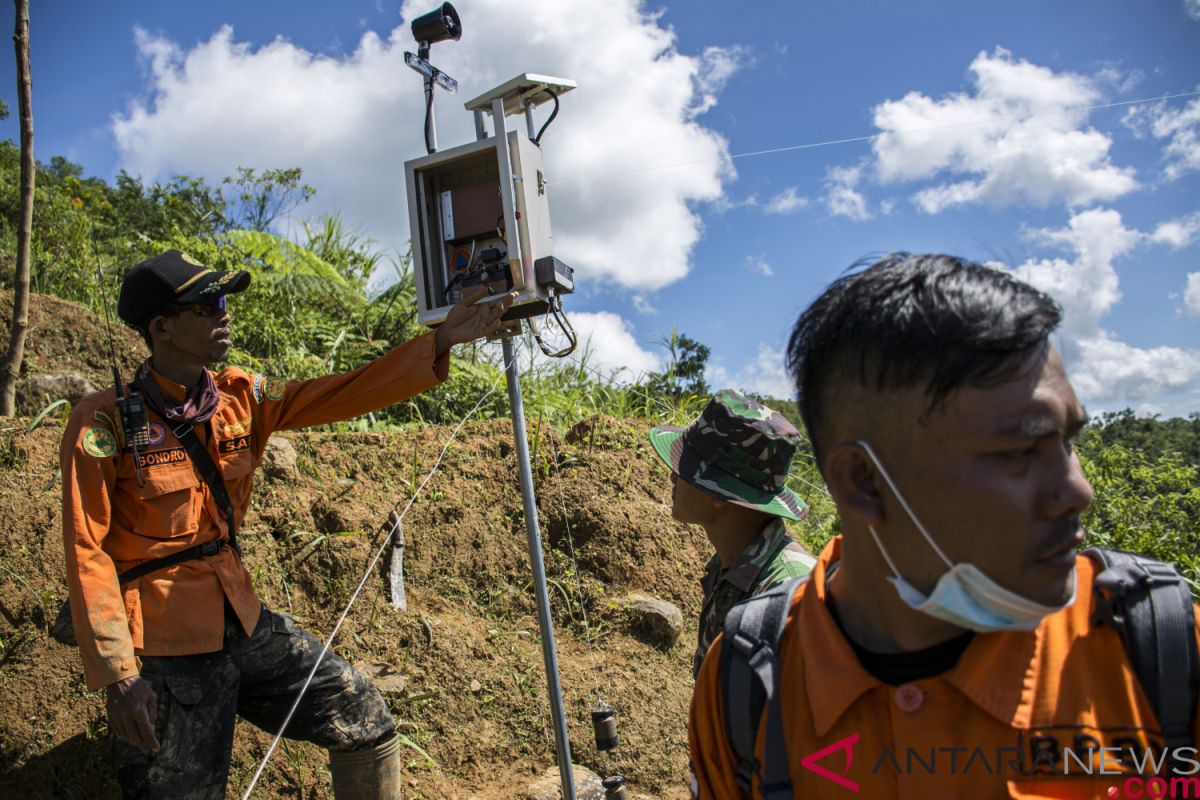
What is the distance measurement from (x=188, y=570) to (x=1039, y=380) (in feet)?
8.30

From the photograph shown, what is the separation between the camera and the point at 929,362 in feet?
Answer: 4.00

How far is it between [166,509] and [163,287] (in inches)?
28.0

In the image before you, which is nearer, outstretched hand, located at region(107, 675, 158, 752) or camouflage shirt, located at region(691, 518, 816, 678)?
camouflage shirt, located at region(691, 518, 816, 678)

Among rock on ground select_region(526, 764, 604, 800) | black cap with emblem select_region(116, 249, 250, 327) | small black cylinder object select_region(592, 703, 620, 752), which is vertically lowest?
rock on ground select_region(526, 764, 604, 800)

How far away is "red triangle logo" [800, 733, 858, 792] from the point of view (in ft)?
4.23

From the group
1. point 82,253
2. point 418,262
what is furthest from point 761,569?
point 82,253

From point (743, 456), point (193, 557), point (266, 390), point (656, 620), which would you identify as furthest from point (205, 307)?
point (656, 620)

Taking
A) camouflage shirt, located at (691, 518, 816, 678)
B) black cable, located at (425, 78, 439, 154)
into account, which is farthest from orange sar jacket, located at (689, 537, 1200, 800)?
black cable, located at (425, 78, 439, 154)

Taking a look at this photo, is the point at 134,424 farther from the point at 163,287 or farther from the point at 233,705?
the point at 233,705

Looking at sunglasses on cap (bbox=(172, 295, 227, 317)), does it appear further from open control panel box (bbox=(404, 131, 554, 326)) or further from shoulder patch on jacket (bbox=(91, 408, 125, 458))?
open control panel box (bbox=(404, 131, 554, 326))

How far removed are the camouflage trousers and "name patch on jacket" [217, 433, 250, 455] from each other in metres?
0.53

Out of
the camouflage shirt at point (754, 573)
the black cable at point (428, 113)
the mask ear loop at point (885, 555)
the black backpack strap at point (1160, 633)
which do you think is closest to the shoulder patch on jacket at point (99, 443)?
the black cable at point (428, 113)

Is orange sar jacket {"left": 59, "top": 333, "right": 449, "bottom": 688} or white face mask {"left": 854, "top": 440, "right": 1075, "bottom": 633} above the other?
orange sar jacket {"left": 59, "top": 333, "right": 449, "bottom": 688}

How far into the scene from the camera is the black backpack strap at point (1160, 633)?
1139 mm
